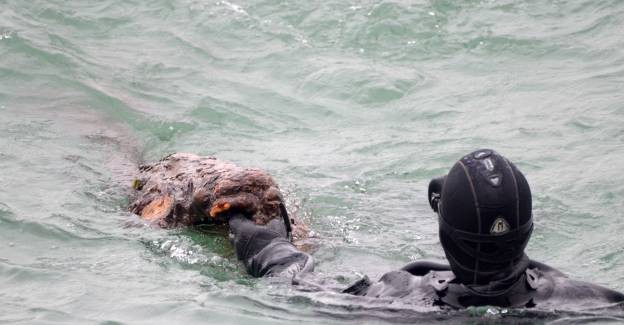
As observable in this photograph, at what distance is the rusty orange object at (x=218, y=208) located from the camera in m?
6.20


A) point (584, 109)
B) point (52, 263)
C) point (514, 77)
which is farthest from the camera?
point (514, 77)

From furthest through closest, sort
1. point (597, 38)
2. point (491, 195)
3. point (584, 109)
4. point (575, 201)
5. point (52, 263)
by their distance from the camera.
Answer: point (597, 38) < point (584, 109) < point (575, 201) < point (52, 263) < point (491, 195)

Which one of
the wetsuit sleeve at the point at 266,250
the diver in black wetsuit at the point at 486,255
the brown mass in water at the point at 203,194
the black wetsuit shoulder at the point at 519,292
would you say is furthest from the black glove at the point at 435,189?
the brown mass in water at the point at 203,194

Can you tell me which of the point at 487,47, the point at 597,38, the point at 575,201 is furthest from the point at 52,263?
the point at 597,38

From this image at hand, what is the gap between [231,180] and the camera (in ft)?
20.6

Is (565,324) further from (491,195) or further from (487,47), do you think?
(487,47)

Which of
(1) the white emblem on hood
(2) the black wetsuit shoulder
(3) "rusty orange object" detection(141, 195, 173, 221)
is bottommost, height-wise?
(2) the black wetsuit shoulder

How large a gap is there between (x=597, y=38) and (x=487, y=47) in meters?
1.29

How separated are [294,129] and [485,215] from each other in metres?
5.62

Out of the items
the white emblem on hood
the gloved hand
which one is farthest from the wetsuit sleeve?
the white emblem on hood

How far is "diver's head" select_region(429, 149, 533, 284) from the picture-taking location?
4.39 meters

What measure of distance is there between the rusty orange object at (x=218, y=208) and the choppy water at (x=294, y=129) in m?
0.27

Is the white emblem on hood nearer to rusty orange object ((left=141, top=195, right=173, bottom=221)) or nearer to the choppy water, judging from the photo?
the choppy water

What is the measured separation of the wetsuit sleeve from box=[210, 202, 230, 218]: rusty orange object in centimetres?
9
